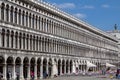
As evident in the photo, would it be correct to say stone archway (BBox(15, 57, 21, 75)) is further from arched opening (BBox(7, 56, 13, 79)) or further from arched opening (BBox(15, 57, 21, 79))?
arched opening (BBox(7, 56, 13, 79))

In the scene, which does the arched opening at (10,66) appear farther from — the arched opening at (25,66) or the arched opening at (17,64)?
the arched opening at (25,66)

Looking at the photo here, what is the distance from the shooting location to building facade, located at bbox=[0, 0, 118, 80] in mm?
50750

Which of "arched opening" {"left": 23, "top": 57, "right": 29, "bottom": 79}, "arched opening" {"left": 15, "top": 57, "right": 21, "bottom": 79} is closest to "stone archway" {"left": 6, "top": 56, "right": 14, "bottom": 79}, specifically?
"arched opening" {"left": 15, "top": 57, "right": 21, "bottom": 79}

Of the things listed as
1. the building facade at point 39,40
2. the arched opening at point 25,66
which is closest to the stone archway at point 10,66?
the building facade at point 39,40

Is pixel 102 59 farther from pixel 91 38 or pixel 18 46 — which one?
pixel 18 46

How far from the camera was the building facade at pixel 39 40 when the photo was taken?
50.8 metres

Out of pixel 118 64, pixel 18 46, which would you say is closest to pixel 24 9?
pixel 18 46

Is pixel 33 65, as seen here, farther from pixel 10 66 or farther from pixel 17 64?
pixel 10 66

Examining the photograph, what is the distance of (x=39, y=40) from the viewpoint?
62.8 metres

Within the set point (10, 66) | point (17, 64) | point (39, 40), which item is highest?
point (39, 40)

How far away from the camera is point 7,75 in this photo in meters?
49.5

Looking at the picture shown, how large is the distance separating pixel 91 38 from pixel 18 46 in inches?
2071

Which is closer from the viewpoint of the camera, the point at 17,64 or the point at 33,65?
the point at 17,64

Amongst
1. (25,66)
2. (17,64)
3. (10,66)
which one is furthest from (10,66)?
(25,66)
